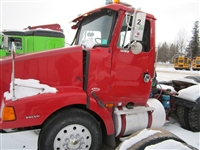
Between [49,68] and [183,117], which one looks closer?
[49,68]

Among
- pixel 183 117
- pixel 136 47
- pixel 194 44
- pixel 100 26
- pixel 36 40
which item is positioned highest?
pixel 194 44

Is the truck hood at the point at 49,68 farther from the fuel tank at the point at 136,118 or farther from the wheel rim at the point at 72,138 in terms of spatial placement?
the fuel tank at the point at 136,118

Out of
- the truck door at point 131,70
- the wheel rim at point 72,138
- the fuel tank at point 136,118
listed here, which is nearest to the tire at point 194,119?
the fuel tank at point 136,118

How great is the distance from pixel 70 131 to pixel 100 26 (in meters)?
1.90

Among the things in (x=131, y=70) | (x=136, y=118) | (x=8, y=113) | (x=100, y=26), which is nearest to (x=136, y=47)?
(x=131, y=70)

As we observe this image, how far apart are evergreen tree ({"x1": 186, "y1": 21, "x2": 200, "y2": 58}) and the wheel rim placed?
165 feet

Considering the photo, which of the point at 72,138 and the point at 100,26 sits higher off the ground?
the point at 100,26

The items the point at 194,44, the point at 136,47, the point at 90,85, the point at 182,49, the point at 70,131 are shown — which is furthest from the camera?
the point at 182,49

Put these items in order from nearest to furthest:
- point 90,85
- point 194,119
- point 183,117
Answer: point 90,85 < point 194,119 < point 183,117

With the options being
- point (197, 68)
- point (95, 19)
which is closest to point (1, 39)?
point (95, 19)

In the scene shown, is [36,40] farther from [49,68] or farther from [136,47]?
[136,47]

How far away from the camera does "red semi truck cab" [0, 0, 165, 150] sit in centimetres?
258

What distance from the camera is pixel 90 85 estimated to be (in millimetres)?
3051

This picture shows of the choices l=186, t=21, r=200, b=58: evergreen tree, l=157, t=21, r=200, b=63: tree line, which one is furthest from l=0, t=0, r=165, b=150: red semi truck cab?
l=186, t=21, r=200, b=58: evergreen tree
